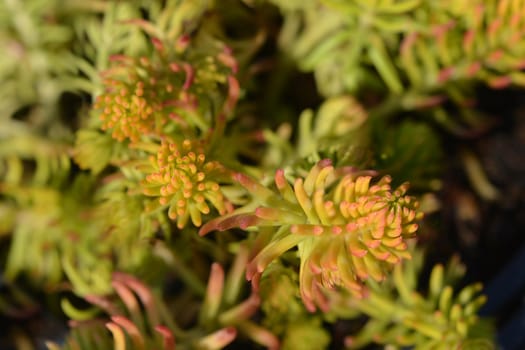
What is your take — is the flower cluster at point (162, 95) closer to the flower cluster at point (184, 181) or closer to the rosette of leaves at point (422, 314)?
the flower cluster at point (184, 181)

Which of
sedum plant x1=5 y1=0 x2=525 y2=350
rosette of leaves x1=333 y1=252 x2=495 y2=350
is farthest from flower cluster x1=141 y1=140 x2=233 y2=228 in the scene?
rosette of leaves x1=333 y1=252 x2=495 y2=350

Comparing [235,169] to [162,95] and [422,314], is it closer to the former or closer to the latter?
[162,95]

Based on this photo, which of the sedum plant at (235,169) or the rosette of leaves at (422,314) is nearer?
the sedum plant at (235,169)

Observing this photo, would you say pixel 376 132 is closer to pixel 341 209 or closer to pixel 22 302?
pixel 341 209

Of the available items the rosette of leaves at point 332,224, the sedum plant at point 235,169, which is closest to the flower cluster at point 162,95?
the sedum plant at point 235,169

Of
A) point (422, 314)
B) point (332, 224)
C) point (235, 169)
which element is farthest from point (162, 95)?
point (422, 314)

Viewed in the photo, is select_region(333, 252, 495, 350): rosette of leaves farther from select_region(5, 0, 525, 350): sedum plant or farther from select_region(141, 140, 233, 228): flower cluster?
select_region(141, 140, 233, 228): flower cluster

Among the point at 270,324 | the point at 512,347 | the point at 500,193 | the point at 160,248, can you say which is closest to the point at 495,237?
the point at 500,193
